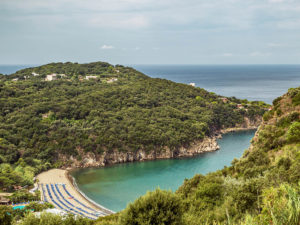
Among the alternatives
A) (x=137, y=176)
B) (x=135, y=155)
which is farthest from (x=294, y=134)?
(x=135, y=155)

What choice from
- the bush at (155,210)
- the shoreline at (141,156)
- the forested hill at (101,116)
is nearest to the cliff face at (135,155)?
the shoreline at (141,156)

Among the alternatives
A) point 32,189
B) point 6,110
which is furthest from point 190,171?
point 6,110

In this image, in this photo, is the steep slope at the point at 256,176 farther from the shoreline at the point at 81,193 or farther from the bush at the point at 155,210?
the shoreline at the point at 81,193

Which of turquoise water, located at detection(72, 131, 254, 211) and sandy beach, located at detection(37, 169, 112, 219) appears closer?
sandy beach, located at detection(37, 169, 112, 219)

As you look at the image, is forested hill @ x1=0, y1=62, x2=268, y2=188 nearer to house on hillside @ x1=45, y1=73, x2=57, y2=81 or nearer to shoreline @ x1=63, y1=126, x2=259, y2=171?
house on hillside @ x1=45, y1=73, x2=57, y2=81

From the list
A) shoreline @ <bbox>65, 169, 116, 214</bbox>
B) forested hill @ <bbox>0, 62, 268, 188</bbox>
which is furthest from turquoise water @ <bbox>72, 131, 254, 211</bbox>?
forested hill @ <bbox>0, 62, 268, 188</bbox>
